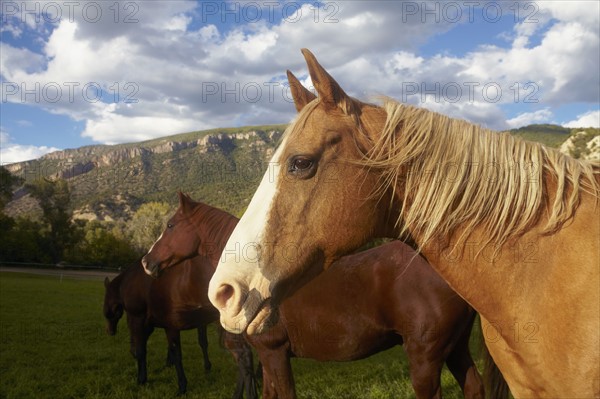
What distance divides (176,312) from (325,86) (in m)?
7.02

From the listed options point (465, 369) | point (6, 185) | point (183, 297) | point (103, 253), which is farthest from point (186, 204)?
point (103, 253)

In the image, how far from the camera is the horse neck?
234 inches

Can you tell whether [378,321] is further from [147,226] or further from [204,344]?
[147,226]

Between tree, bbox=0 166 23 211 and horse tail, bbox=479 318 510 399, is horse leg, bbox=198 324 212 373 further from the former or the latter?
tree, bbox=0 166 23 211

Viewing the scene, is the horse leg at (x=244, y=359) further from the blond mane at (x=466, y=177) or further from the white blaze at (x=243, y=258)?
the blond mane at (x=466, y=177)

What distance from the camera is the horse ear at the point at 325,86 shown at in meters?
1.90

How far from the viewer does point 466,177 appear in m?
1.87

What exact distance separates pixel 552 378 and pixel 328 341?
2907 millimetres

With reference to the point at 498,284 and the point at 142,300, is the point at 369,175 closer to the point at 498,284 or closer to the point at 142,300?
the point at 498,284

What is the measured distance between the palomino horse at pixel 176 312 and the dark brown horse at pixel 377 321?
1847 mm

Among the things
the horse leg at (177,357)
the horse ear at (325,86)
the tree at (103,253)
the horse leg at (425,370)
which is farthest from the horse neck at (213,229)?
the tree at (103,253)

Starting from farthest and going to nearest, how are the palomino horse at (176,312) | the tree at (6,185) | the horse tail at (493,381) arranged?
1. the tree at (6,185)
2. the palomino horse at (176,312)
3. the horse tail at (493,381)

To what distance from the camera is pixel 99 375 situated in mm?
8070

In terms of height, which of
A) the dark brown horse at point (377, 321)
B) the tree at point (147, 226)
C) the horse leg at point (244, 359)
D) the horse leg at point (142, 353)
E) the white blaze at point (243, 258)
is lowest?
the tree at point (147, 226)
